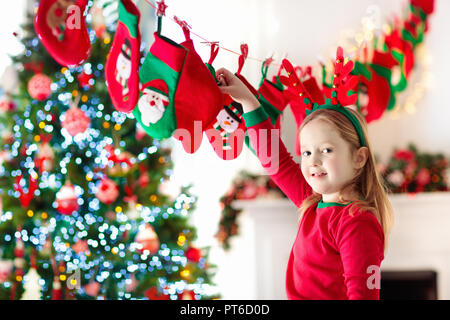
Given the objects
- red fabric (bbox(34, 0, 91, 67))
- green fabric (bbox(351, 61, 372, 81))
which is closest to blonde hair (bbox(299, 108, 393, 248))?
red fabric (bbox(34, 0, 91, 67))

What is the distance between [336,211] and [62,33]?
0.77 meters

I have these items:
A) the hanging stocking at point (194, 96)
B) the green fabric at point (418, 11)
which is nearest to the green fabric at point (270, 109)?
the hanging stocking at point (194, 96)

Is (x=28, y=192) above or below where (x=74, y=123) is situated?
below

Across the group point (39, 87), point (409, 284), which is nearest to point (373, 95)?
point (409, 284)

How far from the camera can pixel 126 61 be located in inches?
43.4

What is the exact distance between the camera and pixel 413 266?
280 cm

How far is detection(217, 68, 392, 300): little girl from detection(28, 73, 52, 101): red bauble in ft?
4.53

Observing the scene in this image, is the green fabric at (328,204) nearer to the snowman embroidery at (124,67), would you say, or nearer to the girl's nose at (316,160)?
the girl's nose at (316,160)

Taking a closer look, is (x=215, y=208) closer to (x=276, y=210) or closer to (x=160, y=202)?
(x=276, y=210)

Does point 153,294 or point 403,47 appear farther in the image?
Result: point 403,47

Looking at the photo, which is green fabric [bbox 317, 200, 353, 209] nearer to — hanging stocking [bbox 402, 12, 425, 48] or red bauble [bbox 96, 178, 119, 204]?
red bauble [bbox 96, 178, 119, 204]

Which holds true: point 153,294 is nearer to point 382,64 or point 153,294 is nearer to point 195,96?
point 195,96

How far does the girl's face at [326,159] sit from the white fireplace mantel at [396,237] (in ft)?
5.68

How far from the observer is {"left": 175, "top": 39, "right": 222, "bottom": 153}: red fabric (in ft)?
3.69
